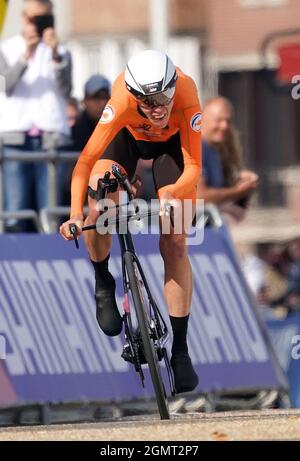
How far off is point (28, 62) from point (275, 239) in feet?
79.7

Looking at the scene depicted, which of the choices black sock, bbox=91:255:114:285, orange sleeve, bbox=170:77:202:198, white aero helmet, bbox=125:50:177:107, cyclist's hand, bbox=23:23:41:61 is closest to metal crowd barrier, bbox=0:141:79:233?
cyclist's hand, bbox=23:23:41:61

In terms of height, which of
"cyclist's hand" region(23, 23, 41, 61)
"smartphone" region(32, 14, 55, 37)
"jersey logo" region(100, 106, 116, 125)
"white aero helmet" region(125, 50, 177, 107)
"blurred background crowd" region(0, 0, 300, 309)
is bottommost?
"blurred background crowd" region(0, 0, 300, 309)

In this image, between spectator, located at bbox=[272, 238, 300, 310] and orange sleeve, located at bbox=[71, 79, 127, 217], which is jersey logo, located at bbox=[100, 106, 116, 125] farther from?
spectator, located at bbox=[272, 238, 300, 310]

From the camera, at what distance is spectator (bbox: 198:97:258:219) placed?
1303 cm

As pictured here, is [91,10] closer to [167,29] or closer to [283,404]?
[167,29]

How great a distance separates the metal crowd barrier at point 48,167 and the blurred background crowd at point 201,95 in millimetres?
18

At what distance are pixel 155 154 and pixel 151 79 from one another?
660mm

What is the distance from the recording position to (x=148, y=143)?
10.0m

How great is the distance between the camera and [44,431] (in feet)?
29.0

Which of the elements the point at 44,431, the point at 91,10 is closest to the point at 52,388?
the point at 44,431

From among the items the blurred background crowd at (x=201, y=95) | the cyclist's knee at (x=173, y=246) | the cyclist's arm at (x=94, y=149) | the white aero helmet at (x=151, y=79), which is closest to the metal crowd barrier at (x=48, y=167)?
the blurred background crowd at (x=201, y=95)

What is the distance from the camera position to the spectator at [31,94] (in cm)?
1216

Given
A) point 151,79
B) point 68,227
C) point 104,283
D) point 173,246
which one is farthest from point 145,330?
point 151,79

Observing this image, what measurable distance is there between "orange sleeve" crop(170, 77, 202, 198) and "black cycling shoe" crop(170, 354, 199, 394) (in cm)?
113
